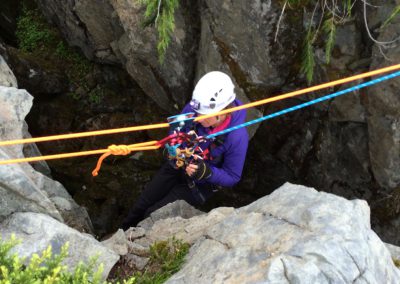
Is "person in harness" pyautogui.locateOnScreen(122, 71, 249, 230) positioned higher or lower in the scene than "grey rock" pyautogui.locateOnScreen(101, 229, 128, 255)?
higher

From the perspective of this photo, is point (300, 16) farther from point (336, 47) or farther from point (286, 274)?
point (286, 274)

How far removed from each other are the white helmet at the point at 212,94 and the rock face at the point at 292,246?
1413 mm

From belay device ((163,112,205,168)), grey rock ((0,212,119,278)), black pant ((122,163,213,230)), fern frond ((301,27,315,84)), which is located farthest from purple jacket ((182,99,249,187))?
grey rock ((0,212,119,278))

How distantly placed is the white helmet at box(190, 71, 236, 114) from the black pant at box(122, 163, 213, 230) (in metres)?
1.33

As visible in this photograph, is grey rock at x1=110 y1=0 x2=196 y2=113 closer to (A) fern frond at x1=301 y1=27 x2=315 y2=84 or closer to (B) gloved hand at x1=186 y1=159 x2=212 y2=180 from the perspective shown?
(A) fern frond at x1=301 y1=27 x2=315 y2=84

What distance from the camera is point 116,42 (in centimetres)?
973

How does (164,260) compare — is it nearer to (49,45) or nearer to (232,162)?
(232,162)

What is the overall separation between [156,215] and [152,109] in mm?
4889

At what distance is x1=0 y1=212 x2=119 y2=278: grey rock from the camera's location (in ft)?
13.5

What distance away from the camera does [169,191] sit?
6.77 metres

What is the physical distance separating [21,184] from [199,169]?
2075 millimetres

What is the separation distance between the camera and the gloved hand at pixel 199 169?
5.29m

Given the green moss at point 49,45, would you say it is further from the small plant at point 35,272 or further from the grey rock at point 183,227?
the small plant at point 35,272

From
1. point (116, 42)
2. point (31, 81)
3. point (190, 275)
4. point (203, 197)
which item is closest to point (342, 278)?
point (190, 275)
